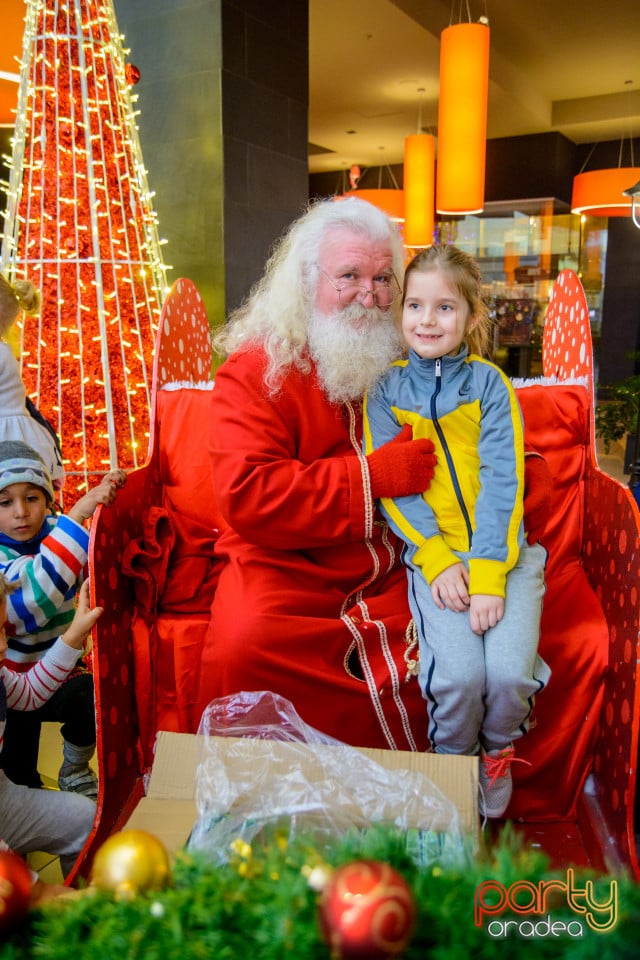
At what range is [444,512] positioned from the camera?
1917mm

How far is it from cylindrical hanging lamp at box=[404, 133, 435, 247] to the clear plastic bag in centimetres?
720

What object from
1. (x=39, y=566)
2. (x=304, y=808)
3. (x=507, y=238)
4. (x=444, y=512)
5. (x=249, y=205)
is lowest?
(x=304, y=808)

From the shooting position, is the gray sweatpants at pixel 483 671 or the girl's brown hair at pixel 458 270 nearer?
the gray sweatpants at pixel 483 671

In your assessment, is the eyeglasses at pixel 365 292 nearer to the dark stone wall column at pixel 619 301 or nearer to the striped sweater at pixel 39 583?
the striped sweater at pixel 39 583

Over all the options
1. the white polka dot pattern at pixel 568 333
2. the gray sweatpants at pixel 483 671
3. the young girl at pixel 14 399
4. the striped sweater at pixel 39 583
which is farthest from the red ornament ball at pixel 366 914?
the young girl at pixel 14 399

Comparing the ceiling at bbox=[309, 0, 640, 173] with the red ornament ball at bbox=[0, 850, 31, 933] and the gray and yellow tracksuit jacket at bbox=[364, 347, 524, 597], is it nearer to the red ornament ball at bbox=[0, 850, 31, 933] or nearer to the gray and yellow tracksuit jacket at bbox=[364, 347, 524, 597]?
the gray and yellow tracksuit jacket at bbox=[364, 347, 524, 597]

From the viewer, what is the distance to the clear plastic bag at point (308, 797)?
1137 millimetres

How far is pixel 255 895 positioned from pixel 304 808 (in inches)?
11.5

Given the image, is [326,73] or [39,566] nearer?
[39,566]

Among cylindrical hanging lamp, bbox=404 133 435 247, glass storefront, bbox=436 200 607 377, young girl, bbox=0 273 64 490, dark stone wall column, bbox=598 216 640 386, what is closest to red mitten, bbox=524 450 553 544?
young girl, bbox=0 273 64 490

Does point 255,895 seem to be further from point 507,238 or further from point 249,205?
Result: point 507,238

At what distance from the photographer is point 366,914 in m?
0.78


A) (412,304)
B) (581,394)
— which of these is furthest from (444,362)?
(581,394)

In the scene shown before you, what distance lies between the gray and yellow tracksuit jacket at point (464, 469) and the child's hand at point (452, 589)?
2 centimetres
